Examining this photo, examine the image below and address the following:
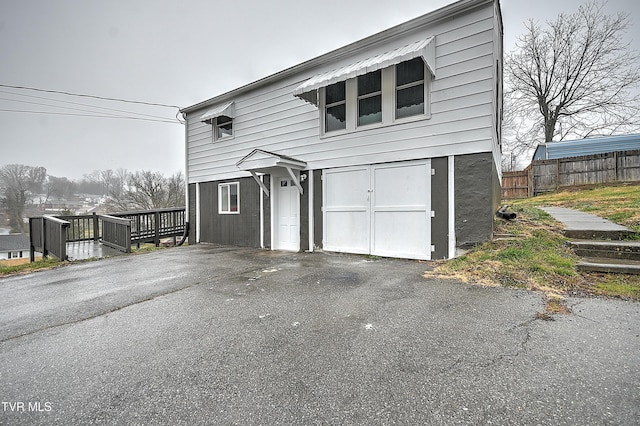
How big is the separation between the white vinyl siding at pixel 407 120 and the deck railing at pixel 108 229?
12.4ft

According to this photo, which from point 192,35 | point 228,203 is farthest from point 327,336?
point 192,35

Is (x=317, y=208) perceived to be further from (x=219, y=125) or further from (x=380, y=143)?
(x=219, y=125)

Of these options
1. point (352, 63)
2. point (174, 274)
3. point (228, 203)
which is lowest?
point (174, 274)

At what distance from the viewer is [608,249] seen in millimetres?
4195

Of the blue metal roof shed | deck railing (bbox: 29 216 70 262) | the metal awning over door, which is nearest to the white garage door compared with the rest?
the metal awning over door

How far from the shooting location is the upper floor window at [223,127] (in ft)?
30.9

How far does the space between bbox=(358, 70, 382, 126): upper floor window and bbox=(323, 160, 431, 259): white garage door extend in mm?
1209

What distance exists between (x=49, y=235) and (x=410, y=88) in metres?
11.0

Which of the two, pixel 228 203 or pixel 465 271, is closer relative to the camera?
pixel 465 271

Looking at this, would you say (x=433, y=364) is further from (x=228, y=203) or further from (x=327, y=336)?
(x=228, y=203)

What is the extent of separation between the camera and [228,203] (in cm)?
946

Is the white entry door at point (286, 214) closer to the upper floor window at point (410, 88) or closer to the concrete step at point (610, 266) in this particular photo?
the upper floor window at point (410, 88)

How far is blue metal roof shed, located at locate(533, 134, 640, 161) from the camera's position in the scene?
14.2 meters

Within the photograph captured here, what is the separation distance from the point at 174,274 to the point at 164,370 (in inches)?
143
